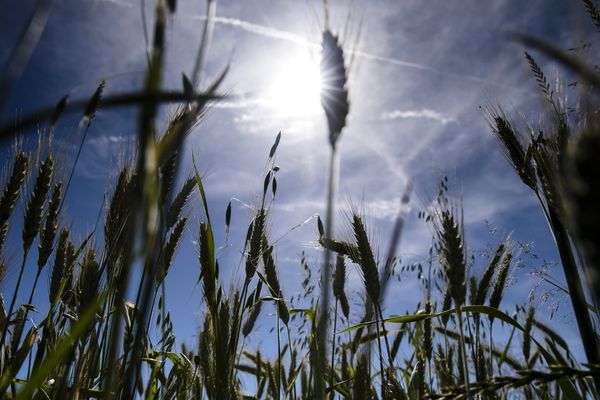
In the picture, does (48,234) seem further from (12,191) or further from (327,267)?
(327,267)

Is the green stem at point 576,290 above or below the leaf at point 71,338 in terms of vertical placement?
above

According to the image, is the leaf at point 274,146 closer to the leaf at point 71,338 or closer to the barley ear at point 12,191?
the barley ear at point 12,191

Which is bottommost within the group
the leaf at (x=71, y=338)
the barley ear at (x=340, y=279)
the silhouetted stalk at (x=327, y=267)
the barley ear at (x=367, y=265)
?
the leaf at (x=71, y=338)

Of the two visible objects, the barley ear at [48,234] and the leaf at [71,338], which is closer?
the leaf at [71,338]

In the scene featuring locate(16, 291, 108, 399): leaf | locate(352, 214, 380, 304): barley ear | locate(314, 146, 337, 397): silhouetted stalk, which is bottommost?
locate(16, 291, 108, 399): leaf

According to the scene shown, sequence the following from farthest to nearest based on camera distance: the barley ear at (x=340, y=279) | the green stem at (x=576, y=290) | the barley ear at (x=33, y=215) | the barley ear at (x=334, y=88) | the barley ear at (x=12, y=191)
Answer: the barley ear at (x=340, y=279) < the barley ear at (x=33, y=215) < the barley ear at (x=12, y=191) < the green stem at (x=576, y=290) < the barley ear at (x=334, y=88)

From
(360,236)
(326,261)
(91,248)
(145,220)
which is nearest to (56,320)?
(91,248)

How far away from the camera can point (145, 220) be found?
531mm

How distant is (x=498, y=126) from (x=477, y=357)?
1.25 metres

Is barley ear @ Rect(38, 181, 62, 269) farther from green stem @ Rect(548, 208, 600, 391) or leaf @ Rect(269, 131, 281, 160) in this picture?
green stem @ Rect(548, 208, 600, 391)

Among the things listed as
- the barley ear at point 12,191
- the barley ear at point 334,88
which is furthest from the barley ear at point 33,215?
the barley ear at point 334,88

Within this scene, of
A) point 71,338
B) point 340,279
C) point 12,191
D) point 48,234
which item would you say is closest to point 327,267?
point 71,338

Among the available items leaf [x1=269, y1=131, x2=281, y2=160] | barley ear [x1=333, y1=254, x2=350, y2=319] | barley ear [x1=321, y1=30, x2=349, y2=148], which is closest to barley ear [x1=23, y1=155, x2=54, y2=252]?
leaf [x1=269, y1=131, x2=281, y2=160]

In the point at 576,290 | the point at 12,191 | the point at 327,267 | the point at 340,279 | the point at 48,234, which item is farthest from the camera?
the point at 340,279
